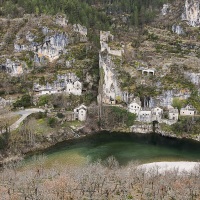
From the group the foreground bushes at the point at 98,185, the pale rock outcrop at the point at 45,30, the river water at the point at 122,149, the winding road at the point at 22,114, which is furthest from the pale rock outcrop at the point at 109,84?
the foreground bushes at the point at 98,185

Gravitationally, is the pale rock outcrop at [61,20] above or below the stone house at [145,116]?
above

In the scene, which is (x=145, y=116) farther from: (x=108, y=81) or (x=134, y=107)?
(x=108, y=81)

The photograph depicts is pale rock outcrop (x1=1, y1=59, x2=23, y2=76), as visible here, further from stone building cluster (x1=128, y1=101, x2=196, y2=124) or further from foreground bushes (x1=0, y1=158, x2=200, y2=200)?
foreground bushes (x1=0, y1=158, x2=200, y2=200)

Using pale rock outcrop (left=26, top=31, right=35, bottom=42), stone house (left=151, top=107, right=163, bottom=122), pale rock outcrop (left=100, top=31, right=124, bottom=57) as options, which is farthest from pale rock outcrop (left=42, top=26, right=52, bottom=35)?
stone house (left=151, top=107, right=163, bottom=122)

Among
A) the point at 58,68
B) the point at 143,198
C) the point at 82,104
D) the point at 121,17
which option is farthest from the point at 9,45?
the point at 143,198

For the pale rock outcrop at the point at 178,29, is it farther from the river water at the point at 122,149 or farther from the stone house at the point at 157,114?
the river water at the point at 122,149

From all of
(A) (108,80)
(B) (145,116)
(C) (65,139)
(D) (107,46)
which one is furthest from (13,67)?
(B) (145,116)
